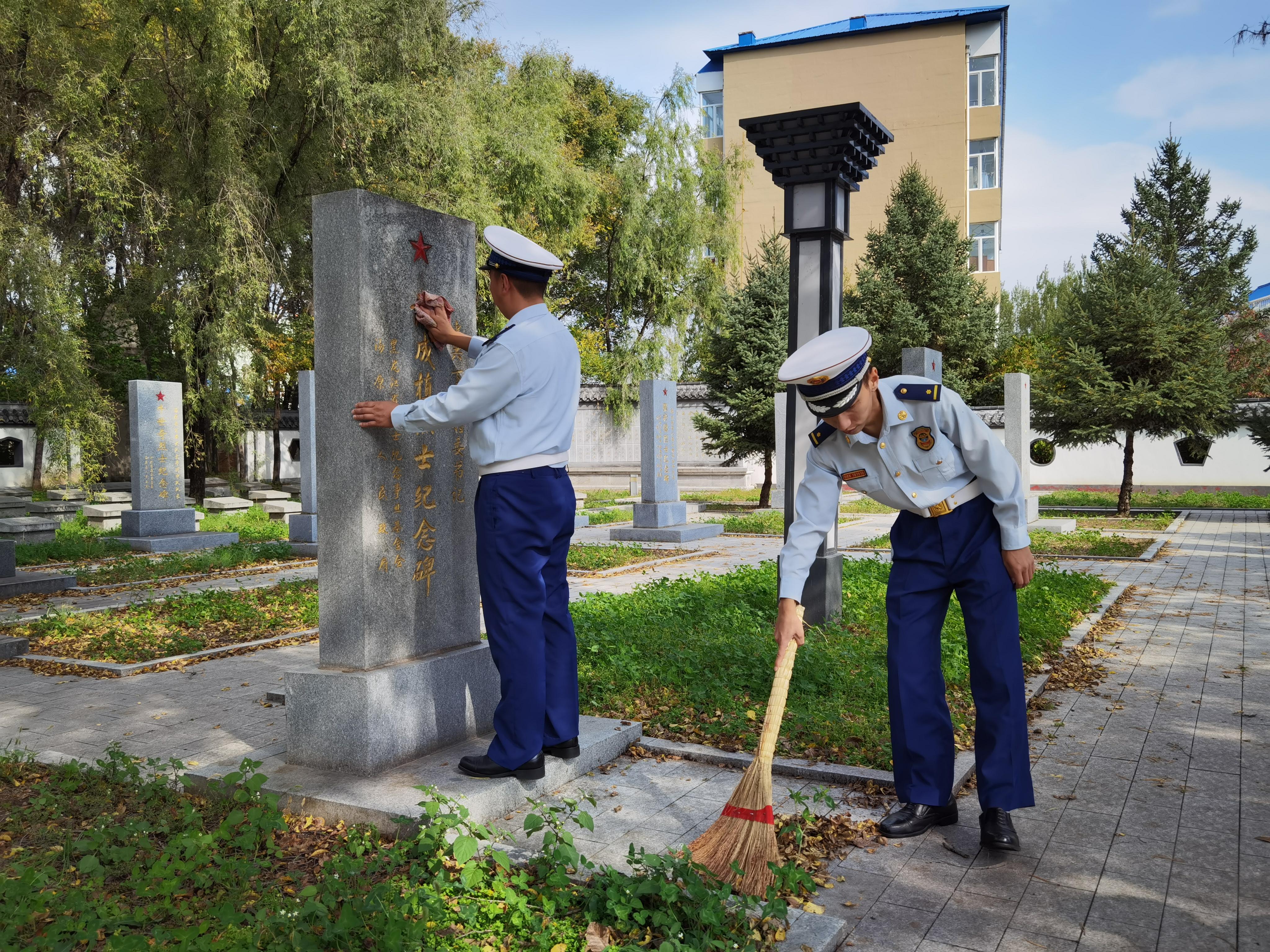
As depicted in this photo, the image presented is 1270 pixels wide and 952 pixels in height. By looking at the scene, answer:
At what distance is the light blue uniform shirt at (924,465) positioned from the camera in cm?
323

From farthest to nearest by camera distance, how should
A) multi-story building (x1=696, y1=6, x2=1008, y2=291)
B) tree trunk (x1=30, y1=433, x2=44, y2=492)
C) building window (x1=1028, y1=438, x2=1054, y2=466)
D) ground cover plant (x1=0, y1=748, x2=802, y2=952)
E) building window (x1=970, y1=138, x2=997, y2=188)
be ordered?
building window (x1=970, y1=138, x2=997, y2=188)
multi-story building (x1=696, y1=6, x2=1008, y2=291)
building window (x1=1028, y1=438, x2=1054, y2=466)
tree trunk (x1=30, y1=433, x2=44, y2=492)
ground cover plant (x1=0, y1=748, x2=802, y2=952)

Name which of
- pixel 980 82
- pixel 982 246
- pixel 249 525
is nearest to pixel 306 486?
pixel 249 525

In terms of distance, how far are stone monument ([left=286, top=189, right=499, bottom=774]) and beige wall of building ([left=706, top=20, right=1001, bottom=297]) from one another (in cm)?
2833

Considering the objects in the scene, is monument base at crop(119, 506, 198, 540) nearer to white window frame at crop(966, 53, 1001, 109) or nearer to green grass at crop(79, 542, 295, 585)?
green grass at crop(79, 542, 295, 585)

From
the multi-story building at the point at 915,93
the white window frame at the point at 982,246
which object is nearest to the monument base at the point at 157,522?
the multi-story building at the point at 915,93

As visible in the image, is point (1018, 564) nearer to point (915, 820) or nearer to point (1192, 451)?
point (915, 820)

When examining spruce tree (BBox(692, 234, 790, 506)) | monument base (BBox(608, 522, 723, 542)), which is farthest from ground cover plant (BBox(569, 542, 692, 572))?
spruce tree (BBox(692, 234, 790, 506))

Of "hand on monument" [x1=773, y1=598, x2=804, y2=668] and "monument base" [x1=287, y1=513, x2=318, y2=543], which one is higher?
"hand on monument" [x1=773, y1=598, x2=804, y2=668]

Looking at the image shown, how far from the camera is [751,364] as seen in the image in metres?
20.2

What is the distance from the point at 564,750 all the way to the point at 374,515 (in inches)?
49.3

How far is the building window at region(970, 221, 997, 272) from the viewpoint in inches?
1262

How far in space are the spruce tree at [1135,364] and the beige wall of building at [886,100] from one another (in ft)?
40.5

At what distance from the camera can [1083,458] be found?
24.6 metres

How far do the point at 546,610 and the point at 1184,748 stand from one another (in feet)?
10.2
